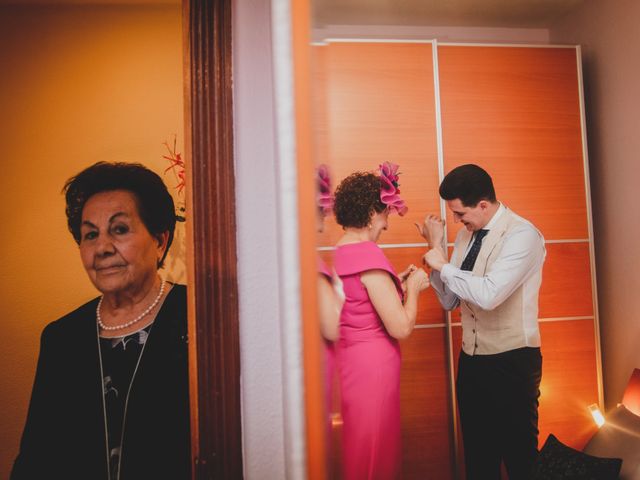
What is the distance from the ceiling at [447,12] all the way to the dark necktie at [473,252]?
5.27ft

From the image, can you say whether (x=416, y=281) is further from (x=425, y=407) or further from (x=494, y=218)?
(x=425, y=407)

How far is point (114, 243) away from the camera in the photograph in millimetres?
1006

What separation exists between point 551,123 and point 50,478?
2731mm

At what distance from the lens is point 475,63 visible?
2346mm

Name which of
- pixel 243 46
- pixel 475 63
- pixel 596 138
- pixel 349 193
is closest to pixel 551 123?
pixel 596 138

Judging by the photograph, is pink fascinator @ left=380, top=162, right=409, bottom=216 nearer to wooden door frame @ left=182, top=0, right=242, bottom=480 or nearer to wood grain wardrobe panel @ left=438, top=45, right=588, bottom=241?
wooden door frame @ left=182, top=0, right=242, bottom=480

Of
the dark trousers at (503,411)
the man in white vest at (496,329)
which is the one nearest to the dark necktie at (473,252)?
the man in white vest at (496,329)

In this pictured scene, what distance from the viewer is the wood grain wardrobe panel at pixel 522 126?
2328mm

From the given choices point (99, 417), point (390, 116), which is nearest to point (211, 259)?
point (99, 417)

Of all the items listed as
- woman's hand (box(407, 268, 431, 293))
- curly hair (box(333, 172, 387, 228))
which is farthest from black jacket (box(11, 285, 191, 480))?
woman's hand (box(407, 268, 431, 293))

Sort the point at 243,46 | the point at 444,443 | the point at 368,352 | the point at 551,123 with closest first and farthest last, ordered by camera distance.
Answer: the point at 243,46 < the point at 368,352 < the point at 444,443 < the point at 551,123

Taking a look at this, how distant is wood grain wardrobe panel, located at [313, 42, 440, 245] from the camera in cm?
226

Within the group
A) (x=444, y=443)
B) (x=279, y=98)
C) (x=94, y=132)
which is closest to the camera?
(x=279, y=98)

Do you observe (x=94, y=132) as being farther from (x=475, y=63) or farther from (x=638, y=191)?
(x=638, y=191)
